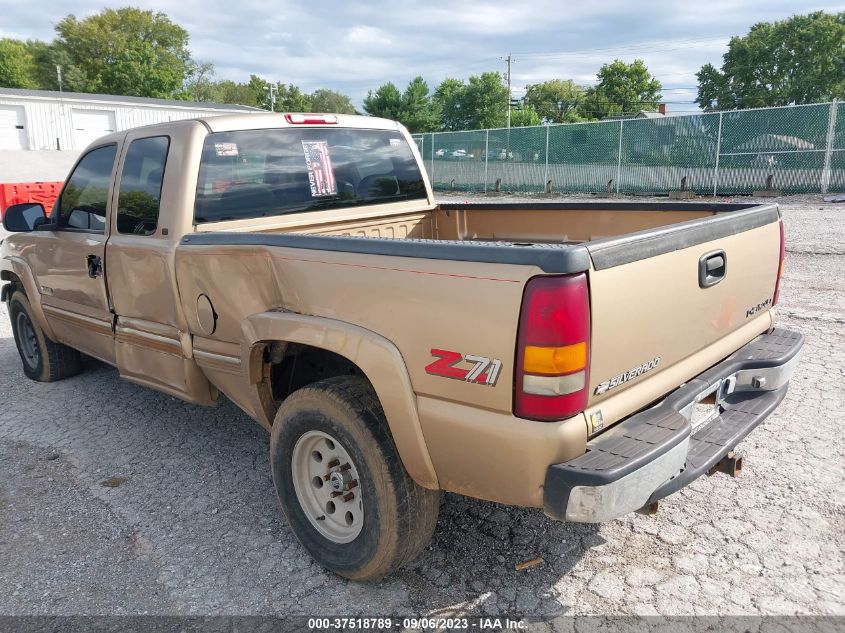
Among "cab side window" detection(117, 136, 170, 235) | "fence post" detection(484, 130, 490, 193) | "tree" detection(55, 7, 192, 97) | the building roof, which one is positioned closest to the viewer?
"cab side window" detection(117, 136, 170, 235)

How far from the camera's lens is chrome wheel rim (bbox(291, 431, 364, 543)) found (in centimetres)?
277

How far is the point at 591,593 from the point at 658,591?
0.89 ft

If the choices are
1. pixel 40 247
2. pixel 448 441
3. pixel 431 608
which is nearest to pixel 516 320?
pixel 448 441

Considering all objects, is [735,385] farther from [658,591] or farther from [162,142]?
[162,142]

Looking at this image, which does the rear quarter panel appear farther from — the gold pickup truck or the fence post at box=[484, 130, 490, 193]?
the fence post at box=[484, 130, 490, 193]

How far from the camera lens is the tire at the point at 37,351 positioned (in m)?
5.31

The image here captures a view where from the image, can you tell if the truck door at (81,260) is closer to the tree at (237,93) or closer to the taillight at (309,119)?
the taillight at (309,119)

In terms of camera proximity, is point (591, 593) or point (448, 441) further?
Result: point (591, 593)

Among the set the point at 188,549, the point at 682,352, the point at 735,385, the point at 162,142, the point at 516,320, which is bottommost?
the point at 188,549

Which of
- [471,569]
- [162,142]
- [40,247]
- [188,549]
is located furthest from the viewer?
[40,247]

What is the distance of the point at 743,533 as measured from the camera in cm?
307

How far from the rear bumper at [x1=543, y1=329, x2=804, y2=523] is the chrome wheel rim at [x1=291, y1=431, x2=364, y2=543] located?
936 millimetres

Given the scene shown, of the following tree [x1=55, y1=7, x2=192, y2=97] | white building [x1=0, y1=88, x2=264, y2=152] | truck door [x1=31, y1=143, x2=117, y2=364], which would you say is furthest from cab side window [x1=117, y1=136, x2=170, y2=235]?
tree [x1=55, y1=7, x2=192, y2=97]

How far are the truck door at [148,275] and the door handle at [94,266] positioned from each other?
144 mm
